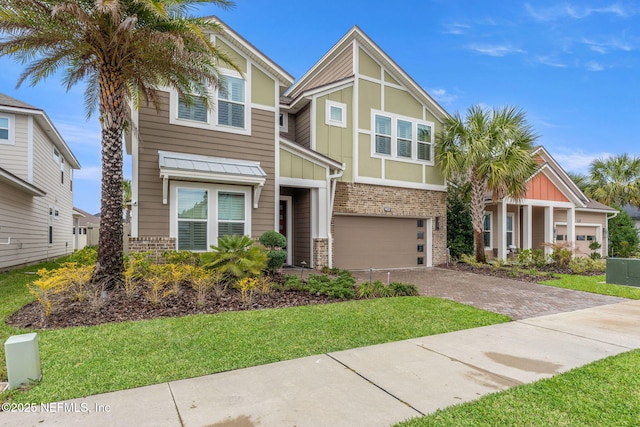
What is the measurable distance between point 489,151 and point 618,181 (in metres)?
18.5

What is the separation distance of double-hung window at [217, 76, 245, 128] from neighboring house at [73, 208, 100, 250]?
41.3ft

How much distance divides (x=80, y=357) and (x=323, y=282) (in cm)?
513

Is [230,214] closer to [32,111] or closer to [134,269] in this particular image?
[134,269]

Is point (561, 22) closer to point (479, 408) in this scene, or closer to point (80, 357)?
point (479, 408)

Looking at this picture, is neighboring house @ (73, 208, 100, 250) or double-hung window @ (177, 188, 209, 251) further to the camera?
neighboring house @ (73, 208, 100, 250)

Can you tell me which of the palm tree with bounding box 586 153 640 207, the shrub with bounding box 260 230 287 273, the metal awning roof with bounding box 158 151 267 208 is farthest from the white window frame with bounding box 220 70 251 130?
the palm tree with bounding box 586 153 640 207

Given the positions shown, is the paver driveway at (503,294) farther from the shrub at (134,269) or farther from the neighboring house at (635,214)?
the neighboring house at (635,214)

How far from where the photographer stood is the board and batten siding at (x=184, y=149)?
362 inches

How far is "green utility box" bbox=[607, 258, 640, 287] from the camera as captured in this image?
9995 mm

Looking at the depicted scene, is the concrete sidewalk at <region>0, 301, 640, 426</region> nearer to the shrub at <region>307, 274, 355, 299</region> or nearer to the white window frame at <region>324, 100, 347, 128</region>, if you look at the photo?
the shrub at <region>307, 274, 355, 299</region>

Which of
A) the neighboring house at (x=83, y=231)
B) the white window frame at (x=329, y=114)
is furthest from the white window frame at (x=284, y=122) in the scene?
the neighboring house at (x=83, y=231)

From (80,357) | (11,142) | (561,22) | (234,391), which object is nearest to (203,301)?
(80,357)

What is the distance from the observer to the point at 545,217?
17.6 meters

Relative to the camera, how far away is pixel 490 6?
45.2 ft
